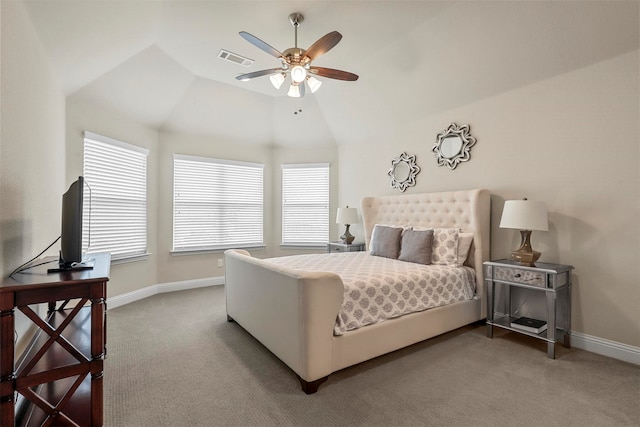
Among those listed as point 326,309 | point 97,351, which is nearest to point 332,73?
point 326,309

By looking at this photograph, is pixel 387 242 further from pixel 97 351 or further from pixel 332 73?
pixel 97 351

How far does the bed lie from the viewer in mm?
2102

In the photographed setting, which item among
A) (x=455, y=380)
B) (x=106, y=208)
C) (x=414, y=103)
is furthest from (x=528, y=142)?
(x=106, y=208)

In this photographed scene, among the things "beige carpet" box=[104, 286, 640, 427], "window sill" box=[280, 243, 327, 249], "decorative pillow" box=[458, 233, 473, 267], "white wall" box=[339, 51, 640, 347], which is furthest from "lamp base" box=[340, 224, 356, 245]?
"beige carpet" box=[104, 286, 640, 427]

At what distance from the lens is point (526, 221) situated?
9.04ft

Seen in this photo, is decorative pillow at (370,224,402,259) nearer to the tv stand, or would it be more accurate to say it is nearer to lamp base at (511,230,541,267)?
lamp base at (511,230,541,267)

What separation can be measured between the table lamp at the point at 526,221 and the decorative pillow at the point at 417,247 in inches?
30.0

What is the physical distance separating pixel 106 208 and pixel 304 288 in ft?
11.0

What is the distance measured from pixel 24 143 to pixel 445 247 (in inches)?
147

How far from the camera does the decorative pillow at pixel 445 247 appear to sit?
3303 millimetres

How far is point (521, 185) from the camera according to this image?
3230 mm

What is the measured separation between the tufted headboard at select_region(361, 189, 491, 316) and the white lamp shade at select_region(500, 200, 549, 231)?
500mm

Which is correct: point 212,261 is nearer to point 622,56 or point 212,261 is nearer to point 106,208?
point 106,208

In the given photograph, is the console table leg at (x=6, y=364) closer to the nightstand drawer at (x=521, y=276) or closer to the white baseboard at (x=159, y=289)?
the white baseboard at (x=159, y=289)
